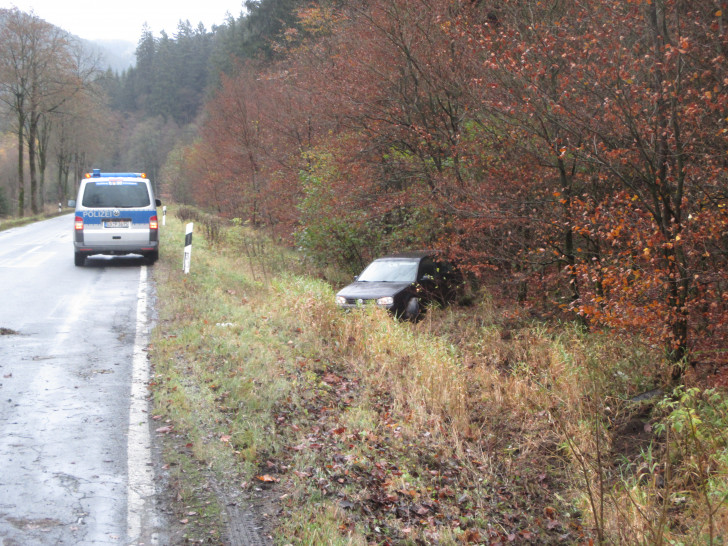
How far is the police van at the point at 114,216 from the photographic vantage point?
17188 millimetres

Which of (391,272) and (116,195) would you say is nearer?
A: (391,272)

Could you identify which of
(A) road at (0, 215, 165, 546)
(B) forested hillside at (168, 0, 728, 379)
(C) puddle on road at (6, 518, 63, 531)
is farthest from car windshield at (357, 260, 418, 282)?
(C) puddle on road at (6, 518, 63, 531)

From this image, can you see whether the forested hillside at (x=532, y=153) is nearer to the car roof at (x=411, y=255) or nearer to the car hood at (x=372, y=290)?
the car roof at (x=411, y=255)

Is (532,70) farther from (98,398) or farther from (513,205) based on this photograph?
(98,398)

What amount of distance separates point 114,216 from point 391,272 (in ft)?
26.2

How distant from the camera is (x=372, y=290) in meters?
12.7

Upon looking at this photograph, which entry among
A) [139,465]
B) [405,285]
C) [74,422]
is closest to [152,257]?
[405,285]

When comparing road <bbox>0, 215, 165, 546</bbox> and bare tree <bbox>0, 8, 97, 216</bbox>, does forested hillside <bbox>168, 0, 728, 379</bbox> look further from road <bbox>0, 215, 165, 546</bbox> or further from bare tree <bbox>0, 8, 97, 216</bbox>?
bare tree <bbox>0, 8, 97, 216</bbox>

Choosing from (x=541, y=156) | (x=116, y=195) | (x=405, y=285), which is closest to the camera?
(x=541, y=156)

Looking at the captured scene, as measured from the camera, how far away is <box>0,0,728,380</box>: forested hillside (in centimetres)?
728

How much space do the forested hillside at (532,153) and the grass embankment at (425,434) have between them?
1059 millimetres

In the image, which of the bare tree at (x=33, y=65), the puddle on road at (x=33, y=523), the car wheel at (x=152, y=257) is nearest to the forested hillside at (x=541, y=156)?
the car wheel at (x=152, y=257)

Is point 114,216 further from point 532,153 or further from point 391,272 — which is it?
point 532,153

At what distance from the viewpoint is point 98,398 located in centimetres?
684
